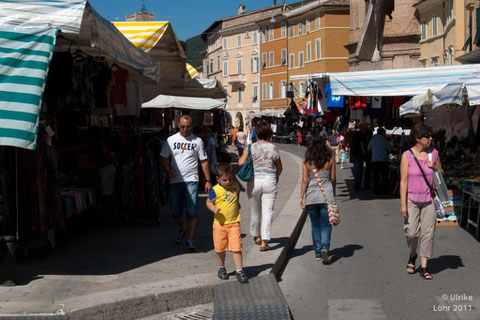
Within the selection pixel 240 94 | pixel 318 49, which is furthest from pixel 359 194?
pixel 240 94

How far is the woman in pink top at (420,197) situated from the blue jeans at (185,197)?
2752 millimetres

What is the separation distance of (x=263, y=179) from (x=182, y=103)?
9.64m

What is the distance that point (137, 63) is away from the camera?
30.7 ft

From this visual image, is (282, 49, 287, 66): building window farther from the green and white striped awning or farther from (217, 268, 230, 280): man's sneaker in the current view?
the green and white striped awning

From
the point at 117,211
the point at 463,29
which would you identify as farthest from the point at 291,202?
the point at 463,29

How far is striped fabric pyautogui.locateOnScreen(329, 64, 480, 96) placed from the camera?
15383 millimetres

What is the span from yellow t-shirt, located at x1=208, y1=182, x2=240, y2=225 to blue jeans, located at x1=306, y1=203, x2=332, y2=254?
5.33ft

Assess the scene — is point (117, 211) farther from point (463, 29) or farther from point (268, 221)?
point (463, 29)

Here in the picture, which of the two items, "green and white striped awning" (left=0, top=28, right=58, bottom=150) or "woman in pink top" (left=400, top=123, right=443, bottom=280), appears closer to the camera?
"green and white striped awning" (left=0, top=28, right=58, bottom=150)

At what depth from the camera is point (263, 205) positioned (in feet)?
29.7

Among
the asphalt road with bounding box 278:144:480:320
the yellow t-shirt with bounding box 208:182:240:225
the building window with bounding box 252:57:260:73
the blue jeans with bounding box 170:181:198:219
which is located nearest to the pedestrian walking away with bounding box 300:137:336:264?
the asphalt road with bounding box 278:144:480:320

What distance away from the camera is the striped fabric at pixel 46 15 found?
22.8 ft

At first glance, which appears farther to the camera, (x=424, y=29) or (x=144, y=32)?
(x=424, y=29)

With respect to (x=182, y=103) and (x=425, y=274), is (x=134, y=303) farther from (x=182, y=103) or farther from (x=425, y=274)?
(x=182, y=103)
